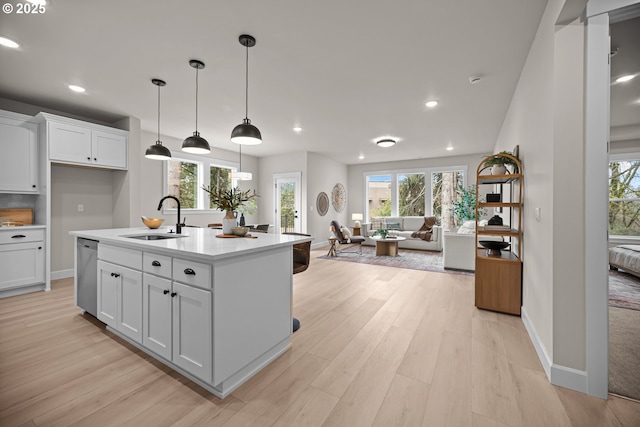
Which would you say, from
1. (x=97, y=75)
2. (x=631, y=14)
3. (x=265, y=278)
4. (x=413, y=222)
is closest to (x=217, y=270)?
(x=265, y=278)

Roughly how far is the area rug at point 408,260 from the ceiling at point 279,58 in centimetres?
272

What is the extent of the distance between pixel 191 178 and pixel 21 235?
3.19 meters

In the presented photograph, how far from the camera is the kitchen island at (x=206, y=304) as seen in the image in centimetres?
161

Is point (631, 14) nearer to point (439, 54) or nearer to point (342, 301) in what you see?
point (439, 54)

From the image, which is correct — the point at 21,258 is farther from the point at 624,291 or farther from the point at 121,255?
the point at 624,291

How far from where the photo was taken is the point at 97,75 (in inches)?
124

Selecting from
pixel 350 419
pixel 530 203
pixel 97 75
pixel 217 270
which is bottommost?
pixel 350 419

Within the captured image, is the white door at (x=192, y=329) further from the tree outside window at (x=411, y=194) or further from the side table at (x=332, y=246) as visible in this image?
the tree outside window at (x=411, y=194)

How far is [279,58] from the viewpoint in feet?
9.23

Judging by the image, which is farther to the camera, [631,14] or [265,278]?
[265,278]

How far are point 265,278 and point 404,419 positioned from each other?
3.89ft

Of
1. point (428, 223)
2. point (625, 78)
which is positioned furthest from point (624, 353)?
point (428, 223)

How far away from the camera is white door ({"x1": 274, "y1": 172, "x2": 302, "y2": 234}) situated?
7410 mm

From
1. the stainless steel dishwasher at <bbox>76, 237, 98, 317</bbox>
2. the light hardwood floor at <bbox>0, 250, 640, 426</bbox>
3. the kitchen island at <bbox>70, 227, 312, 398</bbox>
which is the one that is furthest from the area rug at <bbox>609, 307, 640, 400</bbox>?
the stainless steel dishwasher at <bbox>76, 237, 98, 317</bbox>
